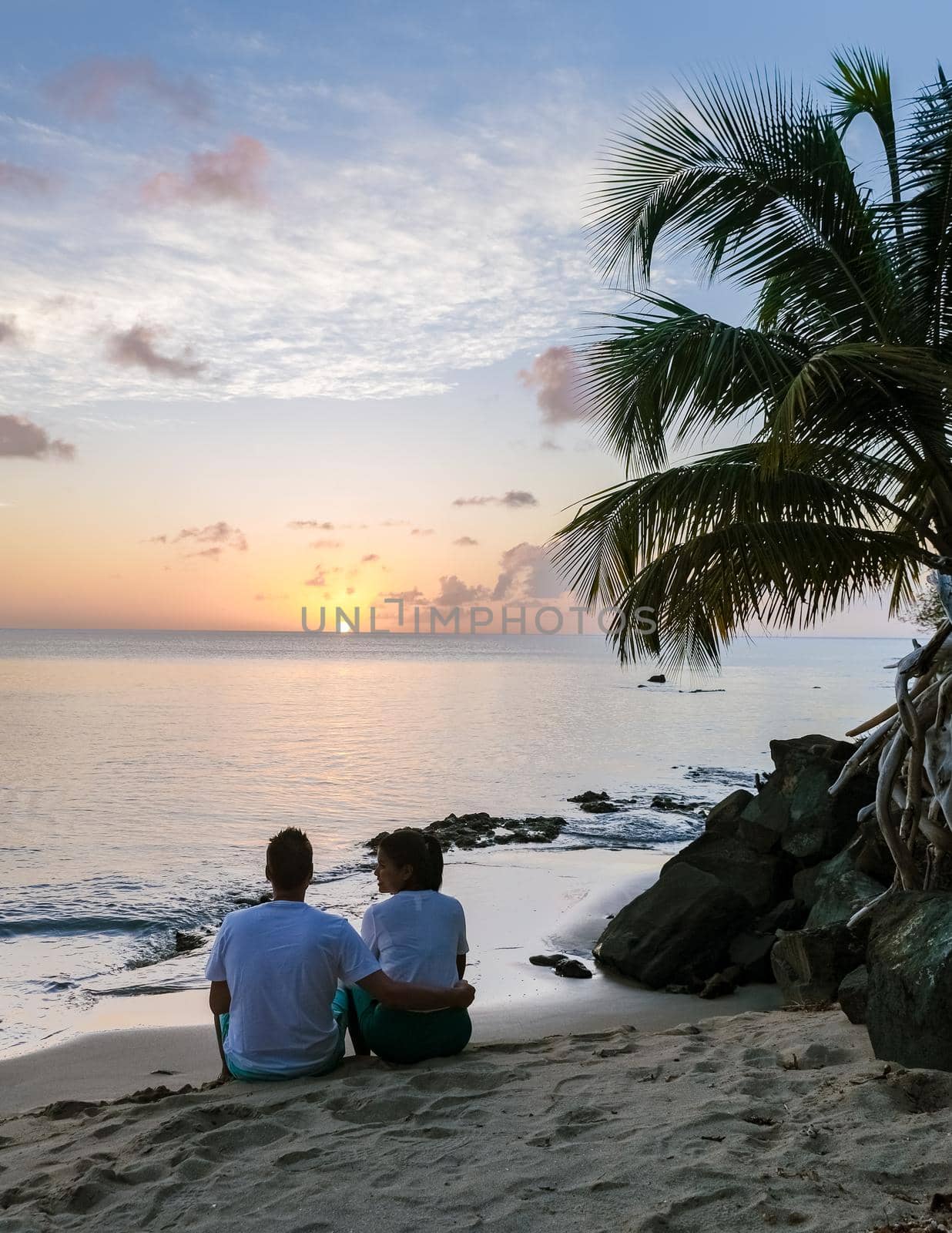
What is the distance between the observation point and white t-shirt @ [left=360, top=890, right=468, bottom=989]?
5262 millimetres

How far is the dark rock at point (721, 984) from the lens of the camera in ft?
25.6

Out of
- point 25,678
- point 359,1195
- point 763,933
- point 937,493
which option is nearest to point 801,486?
point 937,493

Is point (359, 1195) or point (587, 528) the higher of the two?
point (587, 528)

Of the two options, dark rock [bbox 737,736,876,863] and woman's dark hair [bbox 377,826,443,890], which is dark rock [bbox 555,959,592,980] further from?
woman's dark hair [bbox 377,826,443,890]

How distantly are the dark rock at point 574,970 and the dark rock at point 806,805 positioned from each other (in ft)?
6.96

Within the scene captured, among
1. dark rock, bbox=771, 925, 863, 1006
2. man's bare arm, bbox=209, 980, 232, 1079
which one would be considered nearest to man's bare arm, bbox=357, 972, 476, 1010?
man's bare arm, bbox=209, 980, 232, 1079

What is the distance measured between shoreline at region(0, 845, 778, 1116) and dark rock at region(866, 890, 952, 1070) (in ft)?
7.23

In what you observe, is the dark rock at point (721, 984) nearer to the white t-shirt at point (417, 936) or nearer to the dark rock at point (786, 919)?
the dark rock at point (786, 919)

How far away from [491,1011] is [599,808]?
11951mm

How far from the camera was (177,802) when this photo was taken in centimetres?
2019

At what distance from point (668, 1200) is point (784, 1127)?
87cm

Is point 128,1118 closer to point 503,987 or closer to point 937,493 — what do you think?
point 503,987

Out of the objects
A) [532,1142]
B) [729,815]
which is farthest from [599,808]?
[532,1142]

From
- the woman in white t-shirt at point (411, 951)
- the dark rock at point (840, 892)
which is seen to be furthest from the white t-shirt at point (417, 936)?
the dark rock at point (840, 892)
